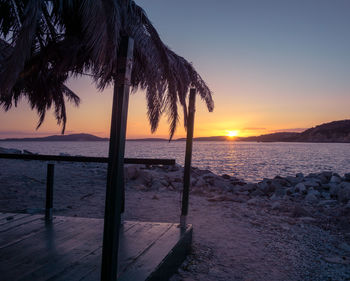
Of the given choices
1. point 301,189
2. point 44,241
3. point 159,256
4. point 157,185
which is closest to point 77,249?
point 44,241

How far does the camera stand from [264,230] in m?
5.84

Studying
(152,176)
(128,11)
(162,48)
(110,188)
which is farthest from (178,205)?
(110,188)

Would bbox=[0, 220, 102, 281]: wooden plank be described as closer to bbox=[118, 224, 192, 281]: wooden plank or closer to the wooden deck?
the wooden deck

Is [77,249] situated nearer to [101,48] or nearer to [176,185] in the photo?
[101,48]

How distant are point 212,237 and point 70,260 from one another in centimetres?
310

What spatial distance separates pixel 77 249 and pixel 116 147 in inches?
69.5

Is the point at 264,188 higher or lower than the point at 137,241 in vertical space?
lower

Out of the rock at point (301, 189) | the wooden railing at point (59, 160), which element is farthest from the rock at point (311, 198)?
the wooden railing at point (59, 160)

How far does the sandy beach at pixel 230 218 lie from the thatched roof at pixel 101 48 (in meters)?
2.34

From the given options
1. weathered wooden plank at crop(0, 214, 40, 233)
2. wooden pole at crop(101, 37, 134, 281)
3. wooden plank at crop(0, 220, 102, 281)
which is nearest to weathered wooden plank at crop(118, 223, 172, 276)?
wooden plank at crop(0, 220, 102, 281)

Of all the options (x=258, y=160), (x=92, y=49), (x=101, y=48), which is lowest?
(x=258, y=160)

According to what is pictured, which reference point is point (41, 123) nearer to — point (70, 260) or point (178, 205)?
point (178, 205)

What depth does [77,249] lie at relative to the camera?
3.07 meters

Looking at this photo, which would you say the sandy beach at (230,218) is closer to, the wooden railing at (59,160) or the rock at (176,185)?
the rock at (176,185)
